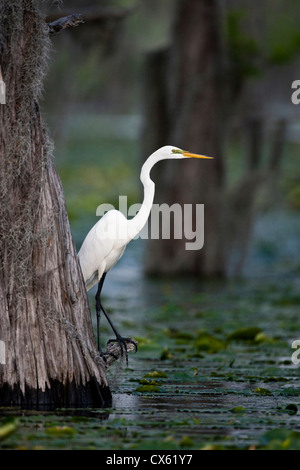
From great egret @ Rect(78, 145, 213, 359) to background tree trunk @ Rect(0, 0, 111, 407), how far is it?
1.49 feet

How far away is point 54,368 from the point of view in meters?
4.81

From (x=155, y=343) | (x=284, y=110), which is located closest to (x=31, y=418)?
(x=155, y=343)

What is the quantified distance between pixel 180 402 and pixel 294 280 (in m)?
10.2

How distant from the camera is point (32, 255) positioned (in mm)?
4855

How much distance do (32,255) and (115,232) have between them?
67cm

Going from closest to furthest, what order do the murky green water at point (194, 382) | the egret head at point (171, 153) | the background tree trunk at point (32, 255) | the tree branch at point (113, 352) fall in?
1. the murky green water at point (194, 382)
2. the background tree trunk at point (32, 255)
3. the egret head at point (171, 153)
4. the tree branch at point (113, 352)

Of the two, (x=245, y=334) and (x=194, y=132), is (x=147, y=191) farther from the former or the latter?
(x=194, y=132)

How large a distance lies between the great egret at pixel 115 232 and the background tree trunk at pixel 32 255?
0.45m

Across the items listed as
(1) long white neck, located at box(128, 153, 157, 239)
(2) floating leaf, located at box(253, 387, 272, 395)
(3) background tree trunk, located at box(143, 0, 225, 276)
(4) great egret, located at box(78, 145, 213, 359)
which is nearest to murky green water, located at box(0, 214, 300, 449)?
(2) floating leaf, located at box(253, 387, 272, 395)

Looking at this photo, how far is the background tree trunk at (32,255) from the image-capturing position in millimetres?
4789

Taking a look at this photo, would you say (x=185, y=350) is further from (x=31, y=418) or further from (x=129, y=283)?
(x=129, y=283)

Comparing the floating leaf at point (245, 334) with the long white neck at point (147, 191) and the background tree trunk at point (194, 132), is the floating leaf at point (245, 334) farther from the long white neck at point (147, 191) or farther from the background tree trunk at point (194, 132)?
the background tree trunk at point (194, 132)

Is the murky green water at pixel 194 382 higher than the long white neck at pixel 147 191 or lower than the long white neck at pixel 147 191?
lower

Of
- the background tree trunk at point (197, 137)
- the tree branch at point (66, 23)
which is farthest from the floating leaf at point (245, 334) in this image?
the background tree trunk at point (197, 137)
